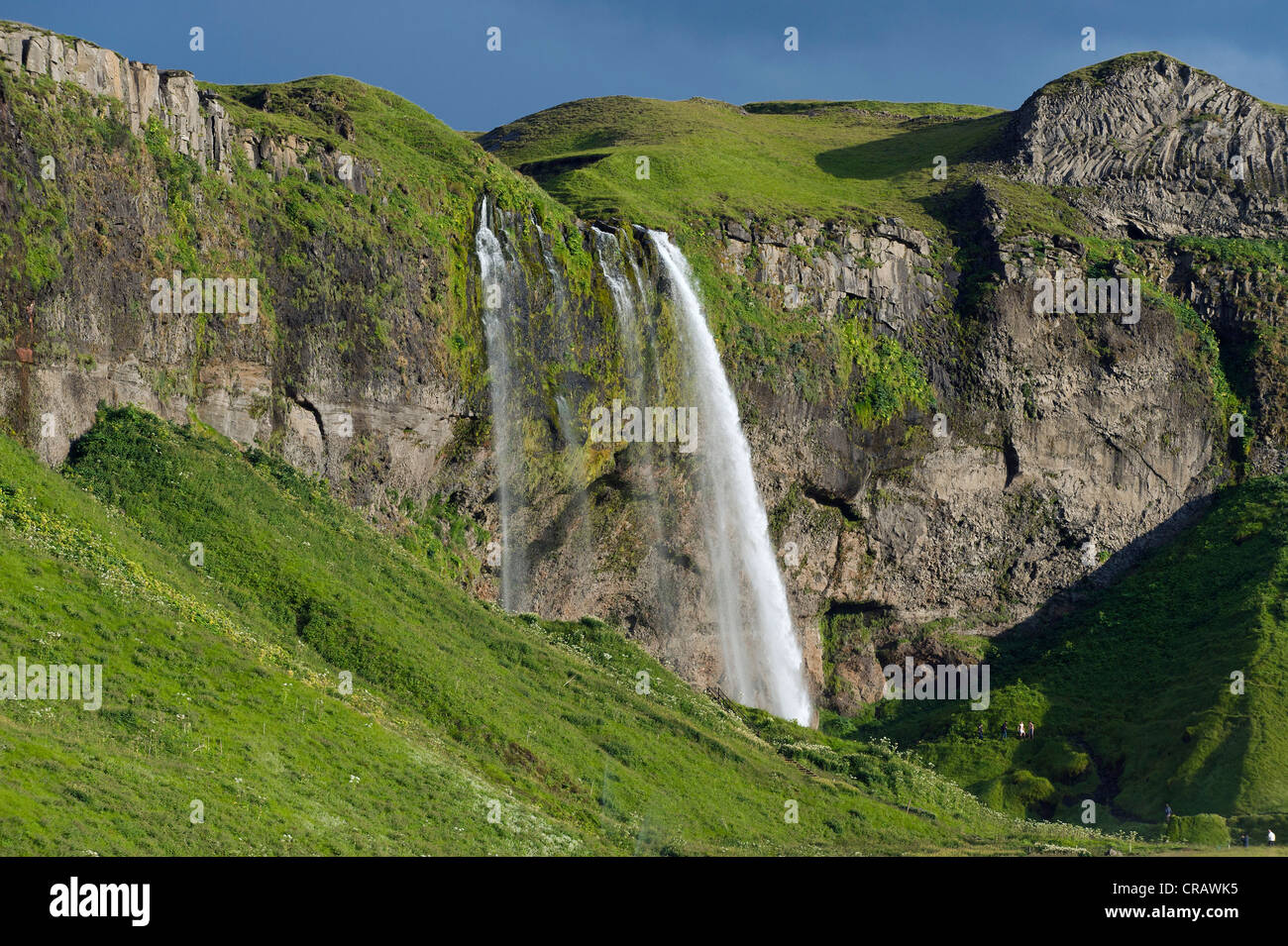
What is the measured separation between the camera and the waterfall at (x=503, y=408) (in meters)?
52.0

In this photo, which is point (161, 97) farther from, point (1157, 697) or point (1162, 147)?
point (1162, 147)

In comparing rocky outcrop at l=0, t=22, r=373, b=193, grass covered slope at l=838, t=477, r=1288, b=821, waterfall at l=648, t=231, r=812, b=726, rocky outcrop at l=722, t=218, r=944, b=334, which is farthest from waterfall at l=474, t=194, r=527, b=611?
grass covered slope at l=838, t=477, r=1288, b=821

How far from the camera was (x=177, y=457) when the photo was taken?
41.0m

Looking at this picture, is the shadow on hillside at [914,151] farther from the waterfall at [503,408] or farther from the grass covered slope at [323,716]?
the grass covered slope at [323,716]

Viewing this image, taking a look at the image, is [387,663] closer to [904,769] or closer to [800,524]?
[904,769]

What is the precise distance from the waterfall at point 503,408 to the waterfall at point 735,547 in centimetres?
829

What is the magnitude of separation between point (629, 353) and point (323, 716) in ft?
88.8

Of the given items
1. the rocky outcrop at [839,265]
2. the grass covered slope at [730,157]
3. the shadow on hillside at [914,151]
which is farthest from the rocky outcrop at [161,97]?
the shadow on hillside at [914,151]

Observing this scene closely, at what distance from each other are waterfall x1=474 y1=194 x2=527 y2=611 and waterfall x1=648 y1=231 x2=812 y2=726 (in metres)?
8.29

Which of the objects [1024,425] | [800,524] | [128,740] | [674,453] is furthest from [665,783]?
[1024,425]

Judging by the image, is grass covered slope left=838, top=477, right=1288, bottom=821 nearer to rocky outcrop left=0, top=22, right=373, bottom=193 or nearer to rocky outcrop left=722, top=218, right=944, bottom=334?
rocky outcrop left=722, top=218, right=944, bottom=334

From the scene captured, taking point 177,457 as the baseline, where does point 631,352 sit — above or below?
above
